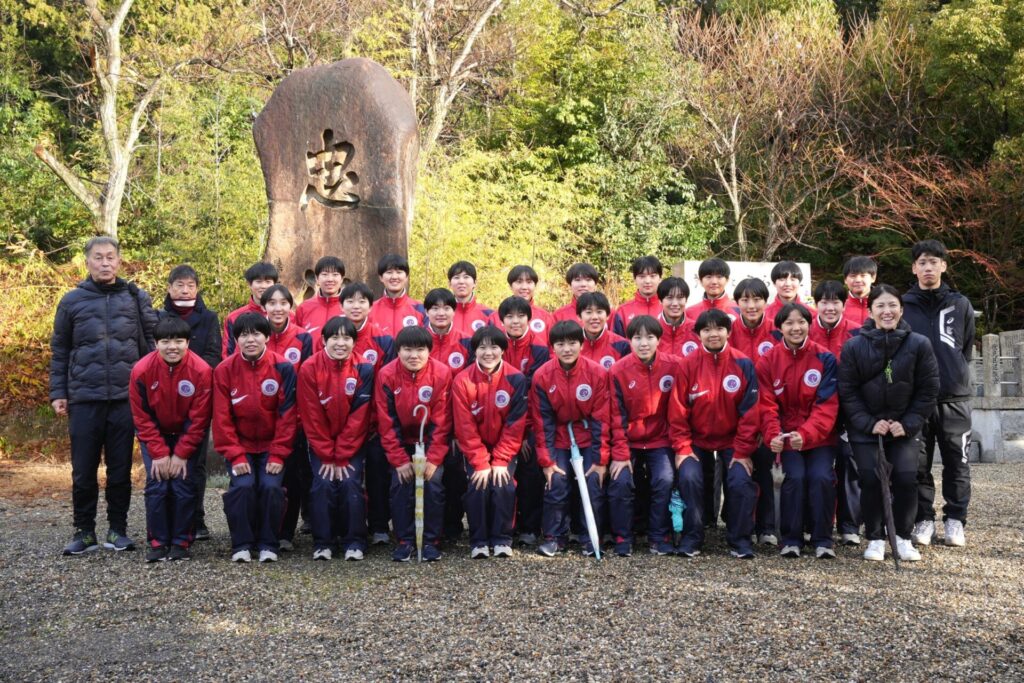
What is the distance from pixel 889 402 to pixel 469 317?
2.50m

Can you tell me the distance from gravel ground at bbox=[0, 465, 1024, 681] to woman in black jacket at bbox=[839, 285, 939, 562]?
0.88 ft

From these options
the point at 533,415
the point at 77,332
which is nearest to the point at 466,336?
the point at 533,415

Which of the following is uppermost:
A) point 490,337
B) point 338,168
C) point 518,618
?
point 338,168

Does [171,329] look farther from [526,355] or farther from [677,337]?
[677,337]

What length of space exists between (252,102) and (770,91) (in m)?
9.39

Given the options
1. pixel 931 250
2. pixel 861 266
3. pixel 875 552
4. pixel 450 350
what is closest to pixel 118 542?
pixel 450 350

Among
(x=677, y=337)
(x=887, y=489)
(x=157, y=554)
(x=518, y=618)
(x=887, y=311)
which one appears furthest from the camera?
(x=677, y=337)

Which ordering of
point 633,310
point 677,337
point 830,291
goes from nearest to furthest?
point 830,291 < point 677,337 < point 633,310

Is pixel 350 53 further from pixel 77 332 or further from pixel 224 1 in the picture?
pixel 77 332

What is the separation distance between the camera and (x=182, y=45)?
15.6m

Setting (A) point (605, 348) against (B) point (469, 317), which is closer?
(A) point (605, 348)

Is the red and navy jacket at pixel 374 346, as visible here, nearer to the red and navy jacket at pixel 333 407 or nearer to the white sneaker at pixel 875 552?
the red and navy jacket at pixel 333 407

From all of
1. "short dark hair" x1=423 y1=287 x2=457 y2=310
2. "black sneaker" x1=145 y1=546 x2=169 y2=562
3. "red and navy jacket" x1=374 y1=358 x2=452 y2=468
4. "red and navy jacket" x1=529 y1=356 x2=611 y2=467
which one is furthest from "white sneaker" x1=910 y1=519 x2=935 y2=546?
"black sneaker" x1=145 y1=546 x2=169 y2=562

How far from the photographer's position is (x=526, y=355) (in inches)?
219
